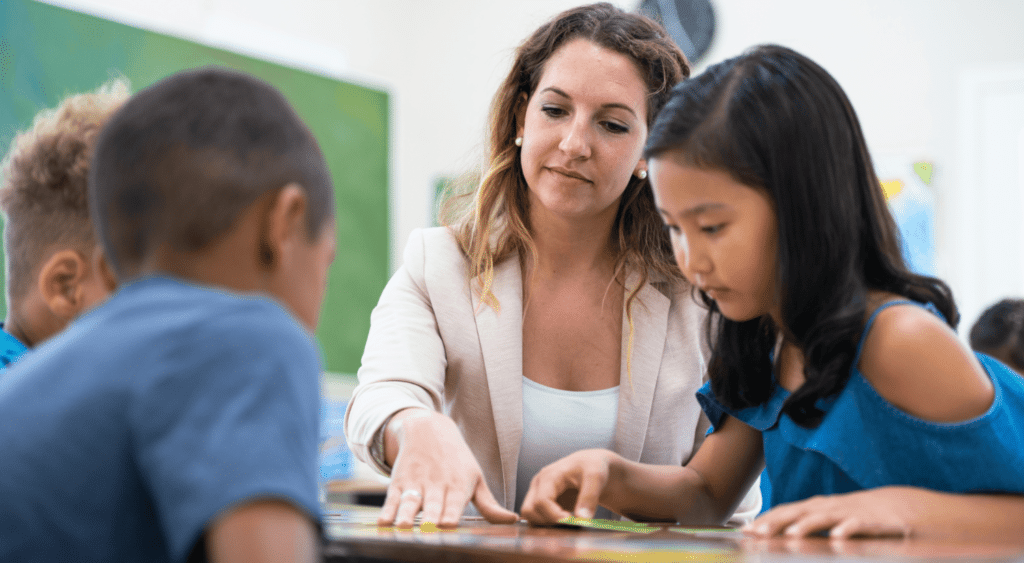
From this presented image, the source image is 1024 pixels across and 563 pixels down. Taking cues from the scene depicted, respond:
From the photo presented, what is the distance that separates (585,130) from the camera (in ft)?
4.79

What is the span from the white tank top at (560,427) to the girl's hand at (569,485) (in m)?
0.29

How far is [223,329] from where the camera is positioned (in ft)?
1.68

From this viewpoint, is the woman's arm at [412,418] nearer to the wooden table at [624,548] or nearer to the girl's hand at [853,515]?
the wooden table at [624,548]

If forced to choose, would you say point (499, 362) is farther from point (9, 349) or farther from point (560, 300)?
point (9, 349)

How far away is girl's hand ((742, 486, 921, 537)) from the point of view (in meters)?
0.85

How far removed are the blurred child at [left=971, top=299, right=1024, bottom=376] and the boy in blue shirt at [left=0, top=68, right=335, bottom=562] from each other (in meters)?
2.67

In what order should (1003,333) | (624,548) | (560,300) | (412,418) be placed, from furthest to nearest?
(1003,333)
(560,300)
(412,418)
(624,548)

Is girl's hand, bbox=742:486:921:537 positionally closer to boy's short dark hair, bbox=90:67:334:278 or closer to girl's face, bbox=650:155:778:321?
girl's face, bbox=650:155:778:321

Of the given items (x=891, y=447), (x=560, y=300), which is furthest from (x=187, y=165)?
(x=560, y=300)

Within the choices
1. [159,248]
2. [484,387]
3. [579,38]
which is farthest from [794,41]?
[159,248]

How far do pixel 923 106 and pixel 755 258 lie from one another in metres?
3.46

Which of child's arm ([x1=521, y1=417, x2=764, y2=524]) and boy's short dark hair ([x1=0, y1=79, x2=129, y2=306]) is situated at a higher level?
boy's short dark hair ([x1=0, y1=79, x2=129, y2=306])

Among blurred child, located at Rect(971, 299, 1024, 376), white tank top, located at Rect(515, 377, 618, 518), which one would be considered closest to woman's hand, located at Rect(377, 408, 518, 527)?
white tank top, located at Rect(515, 377, 618, 518)

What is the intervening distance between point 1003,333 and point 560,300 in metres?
1.82
